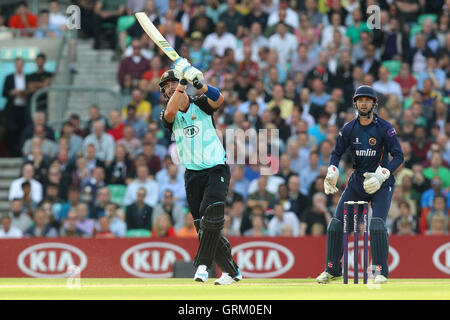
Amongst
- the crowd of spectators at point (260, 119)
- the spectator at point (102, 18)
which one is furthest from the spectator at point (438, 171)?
the spectator at point (102, 18)

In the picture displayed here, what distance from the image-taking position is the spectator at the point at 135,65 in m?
22.3

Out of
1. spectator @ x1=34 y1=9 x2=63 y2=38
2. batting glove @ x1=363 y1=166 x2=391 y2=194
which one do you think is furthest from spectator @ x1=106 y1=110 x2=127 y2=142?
batting glove @ x1=363 y1=166 x2=391 y2=194

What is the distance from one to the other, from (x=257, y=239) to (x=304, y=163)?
104 inches

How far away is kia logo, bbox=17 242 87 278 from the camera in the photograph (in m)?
17.6

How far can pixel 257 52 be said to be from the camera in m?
22.2

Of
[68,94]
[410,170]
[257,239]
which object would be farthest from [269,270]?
[68,94]

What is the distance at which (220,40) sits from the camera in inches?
886

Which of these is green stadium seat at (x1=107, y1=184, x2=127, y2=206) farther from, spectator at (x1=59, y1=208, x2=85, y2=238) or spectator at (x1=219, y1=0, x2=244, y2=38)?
spectator at (x1=219, y1=0, x2=244, y2=38)

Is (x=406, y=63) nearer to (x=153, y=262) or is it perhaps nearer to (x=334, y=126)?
(x=334, y=126)

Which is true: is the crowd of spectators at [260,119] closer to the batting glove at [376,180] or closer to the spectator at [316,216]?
the spectator at [316,216]

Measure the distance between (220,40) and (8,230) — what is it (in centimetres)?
658

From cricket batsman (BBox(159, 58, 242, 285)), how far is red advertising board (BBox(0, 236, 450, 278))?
489 centimetres

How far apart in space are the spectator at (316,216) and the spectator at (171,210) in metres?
2.19
